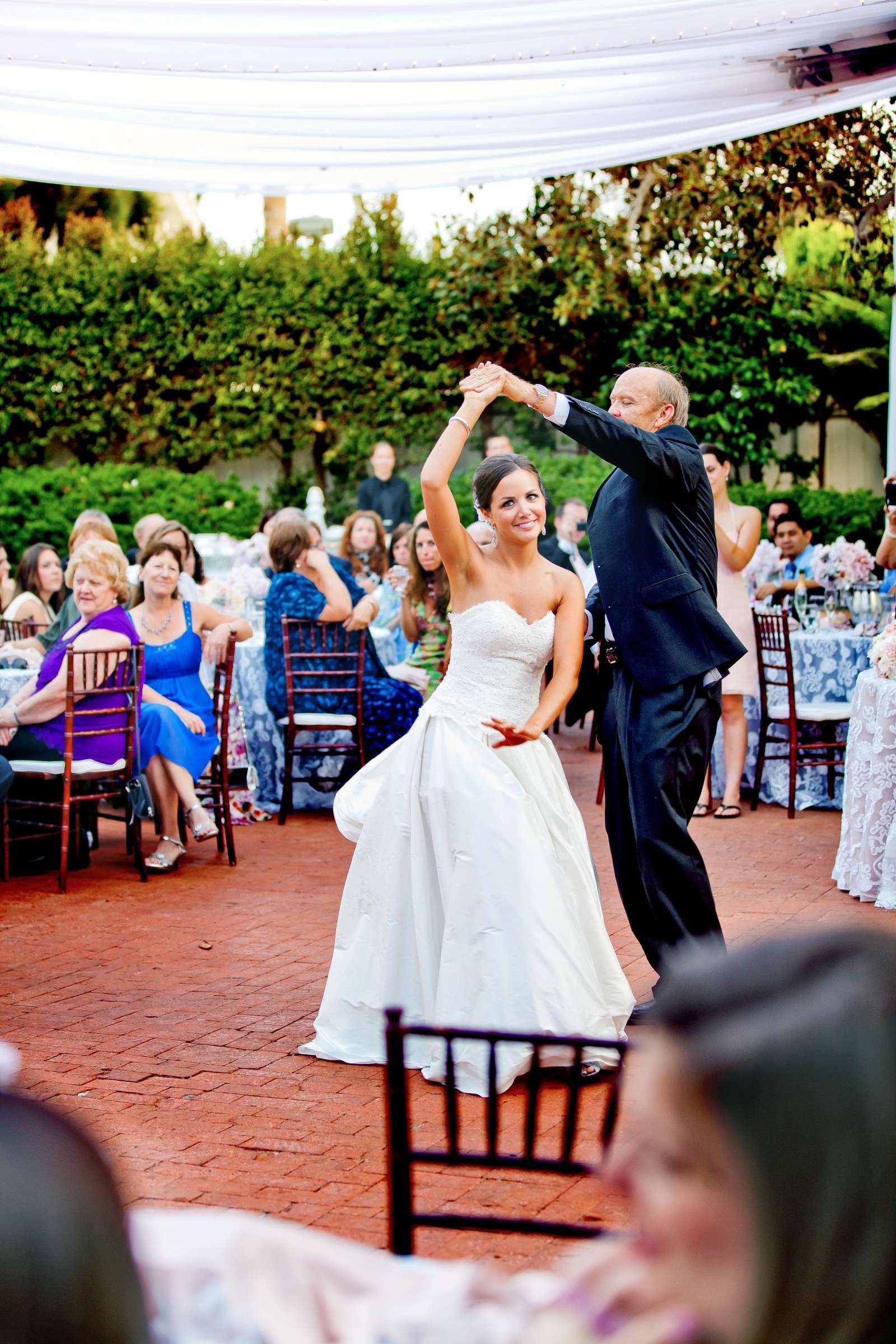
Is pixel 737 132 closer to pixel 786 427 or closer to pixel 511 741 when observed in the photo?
pixel 511 741

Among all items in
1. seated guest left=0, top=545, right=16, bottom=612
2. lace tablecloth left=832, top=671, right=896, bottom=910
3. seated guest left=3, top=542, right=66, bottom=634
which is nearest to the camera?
lace tablecloth left=832, top=671, right=896, bottom=910

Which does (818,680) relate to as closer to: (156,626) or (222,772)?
(222,772)

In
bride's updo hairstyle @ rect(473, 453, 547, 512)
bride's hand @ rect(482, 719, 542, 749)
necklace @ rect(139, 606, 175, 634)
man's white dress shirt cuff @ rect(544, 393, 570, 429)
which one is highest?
man's white dress shirt cuff @ rect(544, 393, 570, 429)

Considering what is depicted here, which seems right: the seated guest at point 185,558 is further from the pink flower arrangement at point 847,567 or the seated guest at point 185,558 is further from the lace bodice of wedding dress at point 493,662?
the pink flower arrangement at point 847,567

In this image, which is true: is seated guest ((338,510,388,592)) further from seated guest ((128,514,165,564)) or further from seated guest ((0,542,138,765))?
seated guest ((0,542,138,765))

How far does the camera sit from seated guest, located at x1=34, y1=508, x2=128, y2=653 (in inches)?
300

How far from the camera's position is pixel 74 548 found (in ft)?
25.8

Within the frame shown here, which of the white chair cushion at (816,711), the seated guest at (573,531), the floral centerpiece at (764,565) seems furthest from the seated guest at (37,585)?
the floral centerpiece at (764,565)

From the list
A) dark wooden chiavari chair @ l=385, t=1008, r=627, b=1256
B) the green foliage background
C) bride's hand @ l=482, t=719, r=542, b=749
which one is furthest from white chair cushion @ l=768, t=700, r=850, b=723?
the green foliage background

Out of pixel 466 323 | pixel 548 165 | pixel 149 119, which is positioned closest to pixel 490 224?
pixel 466 323

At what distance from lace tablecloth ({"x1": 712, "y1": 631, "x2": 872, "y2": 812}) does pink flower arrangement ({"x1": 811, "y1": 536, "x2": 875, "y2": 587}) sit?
37 cm

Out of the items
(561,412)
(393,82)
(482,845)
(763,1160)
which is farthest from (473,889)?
(763,1160)

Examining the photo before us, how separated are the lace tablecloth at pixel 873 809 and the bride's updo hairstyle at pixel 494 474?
2.64 meters

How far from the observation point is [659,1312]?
0.84m
